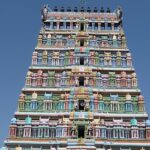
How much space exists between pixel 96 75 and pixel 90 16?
1108 cm

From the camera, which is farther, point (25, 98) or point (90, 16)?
point (90, 16)

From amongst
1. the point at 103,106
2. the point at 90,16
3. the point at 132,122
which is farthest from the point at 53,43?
the point at 132,122

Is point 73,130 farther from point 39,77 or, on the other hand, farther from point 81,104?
point 39,77

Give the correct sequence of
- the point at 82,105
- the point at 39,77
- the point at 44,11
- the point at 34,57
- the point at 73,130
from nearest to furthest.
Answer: the point at 73,130 → the point at 82,105 → the point at 39,77 → the point at 34,57 → the point at 44,11

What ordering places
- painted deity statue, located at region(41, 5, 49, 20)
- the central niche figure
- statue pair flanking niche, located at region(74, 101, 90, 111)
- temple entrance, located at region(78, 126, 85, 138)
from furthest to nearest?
painted deity statue, located at region(41, 5, 49, 20), the central niche figure, statue pair flanking niche, located at region(74, 101, 90, 111), temple entrance, located at region(78, 126, 85, 138)

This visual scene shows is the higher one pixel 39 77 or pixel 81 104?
pixel 39 77

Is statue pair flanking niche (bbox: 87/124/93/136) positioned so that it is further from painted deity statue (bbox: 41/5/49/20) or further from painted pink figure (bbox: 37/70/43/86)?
painted deity statue (bbox: 41/5/49/20)

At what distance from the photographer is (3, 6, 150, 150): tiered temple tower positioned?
38.4 m

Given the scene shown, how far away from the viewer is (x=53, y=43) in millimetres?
47281

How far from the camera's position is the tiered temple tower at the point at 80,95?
38.4m

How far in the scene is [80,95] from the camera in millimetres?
41375

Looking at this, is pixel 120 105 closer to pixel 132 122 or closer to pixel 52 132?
pixel 132 122

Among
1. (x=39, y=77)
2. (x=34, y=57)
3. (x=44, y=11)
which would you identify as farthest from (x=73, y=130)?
(x=44, y=11)

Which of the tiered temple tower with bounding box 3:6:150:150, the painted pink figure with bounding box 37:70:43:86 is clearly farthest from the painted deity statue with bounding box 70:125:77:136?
the painted pink figure with bounding box 37:70:43:86
